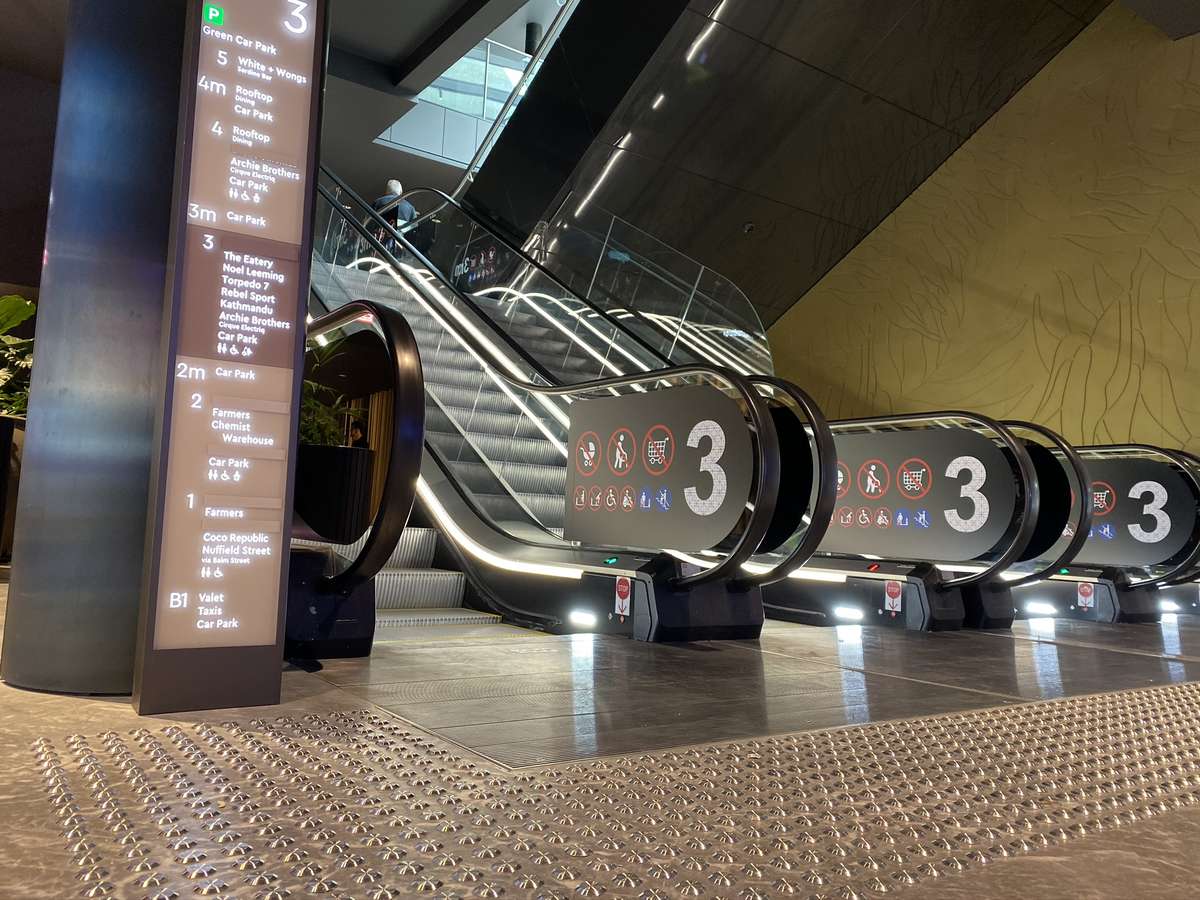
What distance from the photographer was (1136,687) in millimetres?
3924

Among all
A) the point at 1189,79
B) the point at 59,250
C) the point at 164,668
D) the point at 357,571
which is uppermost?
the point at 1189,79

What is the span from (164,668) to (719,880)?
1.84 metres

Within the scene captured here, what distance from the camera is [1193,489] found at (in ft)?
25.3

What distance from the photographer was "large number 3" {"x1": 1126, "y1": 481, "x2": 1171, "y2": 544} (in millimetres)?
7773

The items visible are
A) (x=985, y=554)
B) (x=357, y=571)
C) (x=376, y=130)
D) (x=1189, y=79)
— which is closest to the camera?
(x=357, y=571)

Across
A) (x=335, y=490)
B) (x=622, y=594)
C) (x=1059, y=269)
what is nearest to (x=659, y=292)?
(x=1059, y=269)

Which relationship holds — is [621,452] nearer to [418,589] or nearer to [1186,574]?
[418,589]

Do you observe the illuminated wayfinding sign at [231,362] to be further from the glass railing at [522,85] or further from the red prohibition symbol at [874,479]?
the glass railing at [522,85]

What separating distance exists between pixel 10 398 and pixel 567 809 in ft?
20.3

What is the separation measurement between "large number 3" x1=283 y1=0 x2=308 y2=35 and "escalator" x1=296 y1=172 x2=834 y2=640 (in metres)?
1.27

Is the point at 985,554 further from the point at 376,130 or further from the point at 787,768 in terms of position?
the point at 376,130

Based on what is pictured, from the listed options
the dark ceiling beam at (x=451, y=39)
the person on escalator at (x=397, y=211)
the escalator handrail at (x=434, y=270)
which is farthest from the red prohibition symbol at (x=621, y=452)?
the dark ceiling beam at (x=451, y=39)

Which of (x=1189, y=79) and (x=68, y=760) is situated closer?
(x=68, y=760)

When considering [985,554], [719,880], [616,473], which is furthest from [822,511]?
[719,880]
